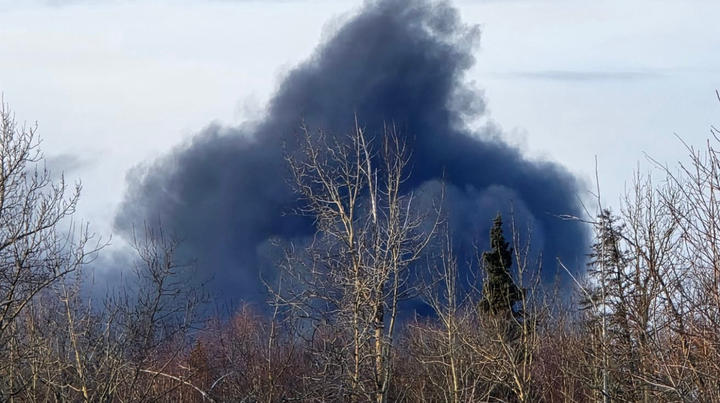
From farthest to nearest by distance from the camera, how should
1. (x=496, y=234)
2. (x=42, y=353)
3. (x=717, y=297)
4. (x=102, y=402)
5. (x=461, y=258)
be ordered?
(x=461, y=258)
(x=496, y=234)
(x=42, y=353)
(x=102, y=402)
(x=717, y=297)

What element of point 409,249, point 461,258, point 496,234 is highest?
point 461,258

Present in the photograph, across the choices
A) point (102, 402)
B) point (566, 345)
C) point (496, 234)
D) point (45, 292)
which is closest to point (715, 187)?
point (102, 402)

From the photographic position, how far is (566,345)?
2241cm

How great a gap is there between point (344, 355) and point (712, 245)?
1091 centimetres

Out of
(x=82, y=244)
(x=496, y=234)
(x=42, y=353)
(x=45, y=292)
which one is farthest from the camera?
(x=496, y=234)

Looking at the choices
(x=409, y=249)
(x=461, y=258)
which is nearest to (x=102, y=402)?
(x=409, y=249)

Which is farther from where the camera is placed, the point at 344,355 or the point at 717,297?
the point at 344,355

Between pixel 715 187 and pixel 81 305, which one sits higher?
pixel 81 305

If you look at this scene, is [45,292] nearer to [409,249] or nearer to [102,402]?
[102,402]

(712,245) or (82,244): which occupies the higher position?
(82,244)

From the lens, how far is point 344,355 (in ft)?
58.1

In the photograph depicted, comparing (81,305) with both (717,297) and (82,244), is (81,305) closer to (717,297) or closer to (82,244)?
(82,244)

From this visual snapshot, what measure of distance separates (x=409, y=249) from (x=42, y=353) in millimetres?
8490

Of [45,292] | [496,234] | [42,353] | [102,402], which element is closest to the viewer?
[102,402]
